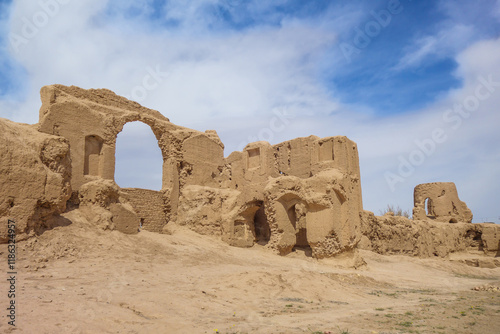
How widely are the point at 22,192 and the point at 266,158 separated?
11.8m

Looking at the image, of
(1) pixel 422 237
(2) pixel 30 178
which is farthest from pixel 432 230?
(2) pixel 30 178

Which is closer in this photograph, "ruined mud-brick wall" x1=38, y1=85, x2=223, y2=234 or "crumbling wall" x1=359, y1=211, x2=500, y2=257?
"ruined mud-brick wall" x1=38, y1=85, x2=223, y2=234

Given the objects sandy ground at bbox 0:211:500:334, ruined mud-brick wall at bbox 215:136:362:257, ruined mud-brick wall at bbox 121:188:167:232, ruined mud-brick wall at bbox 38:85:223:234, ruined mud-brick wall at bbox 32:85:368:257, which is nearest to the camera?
sandy ground at bbox 0:211:500:334

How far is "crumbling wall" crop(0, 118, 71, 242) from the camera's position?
10133mm

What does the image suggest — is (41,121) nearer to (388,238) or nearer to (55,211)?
(55,211)

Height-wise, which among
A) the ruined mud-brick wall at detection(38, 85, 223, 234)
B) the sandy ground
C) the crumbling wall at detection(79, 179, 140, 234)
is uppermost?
the ruined mud-brick wall at detection(38, 85, 223, 234)

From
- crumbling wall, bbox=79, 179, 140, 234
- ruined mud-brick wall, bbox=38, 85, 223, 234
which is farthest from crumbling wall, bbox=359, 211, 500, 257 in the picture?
crumbling wall, bbox=79, 179, 140, 234

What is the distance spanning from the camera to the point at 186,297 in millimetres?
8008

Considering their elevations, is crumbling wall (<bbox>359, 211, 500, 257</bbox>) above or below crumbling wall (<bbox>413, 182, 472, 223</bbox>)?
below

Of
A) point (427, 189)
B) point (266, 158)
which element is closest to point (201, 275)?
point (266, 158)

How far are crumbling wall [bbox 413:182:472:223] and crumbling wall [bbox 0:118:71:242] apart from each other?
2554 centimetres

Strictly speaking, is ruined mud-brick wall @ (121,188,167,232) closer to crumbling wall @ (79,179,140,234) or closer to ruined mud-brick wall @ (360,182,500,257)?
crumbling wall @ (79,179,140,234)

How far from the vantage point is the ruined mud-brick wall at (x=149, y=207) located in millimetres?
17503

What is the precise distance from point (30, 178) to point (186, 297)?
5750mm
